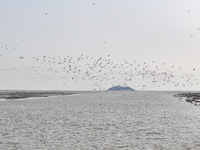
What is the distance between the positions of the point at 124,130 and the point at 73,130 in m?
6.01

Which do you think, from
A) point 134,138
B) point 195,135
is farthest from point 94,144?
point 195,135

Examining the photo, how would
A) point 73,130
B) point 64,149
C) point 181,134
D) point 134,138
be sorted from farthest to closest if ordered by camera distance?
point 73,130, point 181,134, point 134,138, point 64,149

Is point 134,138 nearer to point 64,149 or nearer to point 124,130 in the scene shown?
point 124,130

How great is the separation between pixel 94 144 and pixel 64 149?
3.60 m

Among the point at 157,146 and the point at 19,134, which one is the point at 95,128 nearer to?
the point at 19,134

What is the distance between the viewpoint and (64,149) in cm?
2942

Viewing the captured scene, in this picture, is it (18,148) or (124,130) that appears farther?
(124,130)

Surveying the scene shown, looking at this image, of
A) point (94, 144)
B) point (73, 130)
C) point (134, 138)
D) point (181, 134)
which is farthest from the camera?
point (73, 130)

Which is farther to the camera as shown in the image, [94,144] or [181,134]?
[181,134]

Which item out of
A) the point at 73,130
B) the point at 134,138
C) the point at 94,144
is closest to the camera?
the point at 94,144

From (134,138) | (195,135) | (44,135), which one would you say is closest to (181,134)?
(195,135)

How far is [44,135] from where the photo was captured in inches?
1459

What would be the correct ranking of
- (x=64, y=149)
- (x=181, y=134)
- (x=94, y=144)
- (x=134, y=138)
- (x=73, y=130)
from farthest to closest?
(x=73, y=130)
(x=181, y=134)
(x=134, y=138)
(x=94, y=144)
(x=64, y=149)

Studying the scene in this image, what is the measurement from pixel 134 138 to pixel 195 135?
714cm
